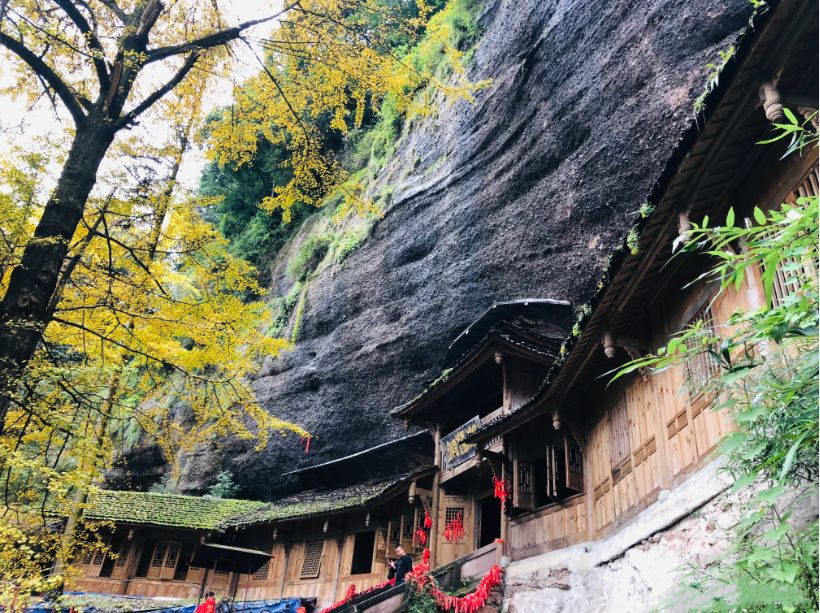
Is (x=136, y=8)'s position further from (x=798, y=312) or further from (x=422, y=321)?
(x=422, y=321)

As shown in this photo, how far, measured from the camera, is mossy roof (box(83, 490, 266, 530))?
2291 centimetres

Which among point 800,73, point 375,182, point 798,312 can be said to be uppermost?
point 375,182

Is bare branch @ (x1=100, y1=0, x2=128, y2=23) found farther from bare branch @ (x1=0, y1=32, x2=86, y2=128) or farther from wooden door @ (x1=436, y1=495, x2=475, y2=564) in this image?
wooden door @ (x1=436, y1=495, x2=475, y2=564)

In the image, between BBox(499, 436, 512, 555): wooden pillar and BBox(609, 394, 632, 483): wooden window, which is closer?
BBox(609, 394, 632, 483): wooden window

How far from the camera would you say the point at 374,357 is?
22.2m

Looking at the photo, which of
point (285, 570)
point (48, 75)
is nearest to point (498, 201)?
point (48, 75)

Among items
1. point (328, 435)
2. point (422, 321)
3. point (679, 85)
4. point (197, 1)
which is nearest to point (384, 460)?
point (328, 435)

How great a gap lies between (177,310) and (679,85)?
496 inches

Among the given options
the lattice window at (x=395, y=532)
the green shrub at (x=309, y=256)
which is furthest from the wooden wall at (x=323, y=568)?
the green shrub at (x=309, y=256)

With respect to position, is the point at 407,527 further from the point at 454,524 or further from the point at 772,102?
the point at 772,102

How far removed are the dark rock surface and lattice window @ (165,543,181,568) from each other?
3.94 m

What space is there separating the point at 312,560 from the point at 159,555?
702 cm

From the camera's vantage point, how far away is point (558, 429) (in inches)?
423

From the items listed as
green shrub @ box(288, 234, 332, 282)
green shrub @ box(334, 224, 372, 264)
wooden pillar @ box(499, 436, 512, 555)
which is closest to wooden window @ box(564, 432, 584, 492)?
wooden pillar @ box(499, 436, 512, 555)
